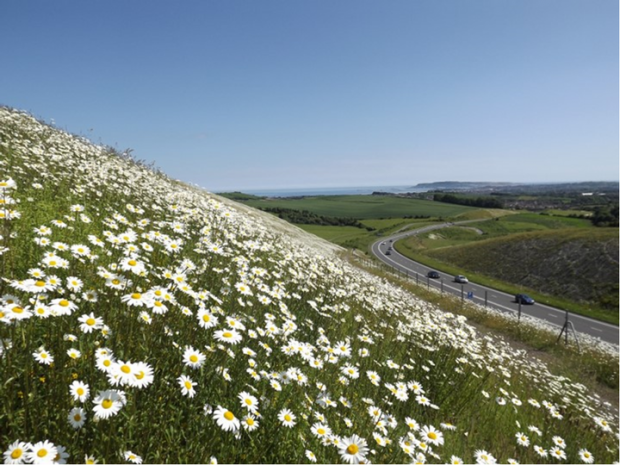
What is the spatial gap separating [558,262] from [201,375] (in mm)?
55866

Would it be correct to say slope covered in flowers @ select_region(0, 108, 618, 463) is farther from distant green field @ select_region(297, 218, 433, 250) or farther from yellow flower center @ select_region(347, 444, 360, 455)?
distant green field @ select_region(297, 218, 433, 250)

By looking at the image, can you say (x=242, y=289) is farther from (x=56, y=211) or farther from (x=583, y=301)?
(x=583, y=301)

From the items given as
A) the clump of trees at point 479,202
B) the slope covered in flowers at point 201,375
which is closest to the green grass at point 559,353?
the slope covered in flowers at point 201,375

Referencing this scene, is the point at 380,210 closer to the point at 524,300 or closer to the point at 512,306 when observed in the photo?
the point at 524,300

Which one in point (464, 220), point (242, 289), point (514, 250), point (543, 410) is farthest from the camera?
point (464, 220)

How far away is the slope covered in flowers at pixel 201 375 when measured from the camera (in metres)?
2.30

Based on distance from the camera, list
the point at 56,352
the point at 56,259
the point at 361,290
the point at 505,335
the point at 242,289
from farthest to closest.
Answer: the point at 505,335 < the point at 361,290 < the point at 242,289 < the point at 56,259 < the point at 56,352

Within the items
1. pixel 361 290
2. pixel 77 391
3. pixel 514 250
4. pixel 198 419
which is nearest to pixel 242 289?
pixel 198 419

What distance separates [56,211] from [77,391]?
571cm

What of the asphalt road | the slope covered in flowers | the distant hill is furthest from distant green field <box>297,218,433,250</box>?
the slope covered in flowers

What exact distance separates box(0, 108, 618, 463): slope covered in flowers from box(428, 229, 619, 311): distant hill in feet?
131

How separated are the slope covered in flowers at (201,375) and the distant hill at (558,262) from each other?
131 feet

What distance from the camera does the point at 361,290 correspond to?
9047mm

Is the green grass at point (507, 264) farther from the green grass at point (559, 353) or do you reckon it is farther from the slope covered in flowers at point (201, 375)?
the slope covered in flowers at point (201, 375)
